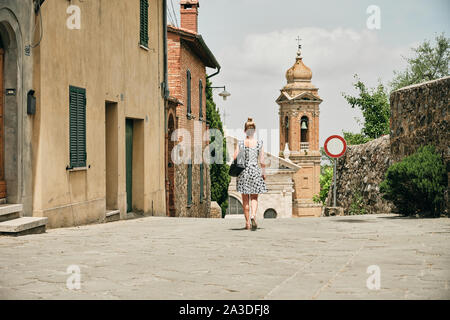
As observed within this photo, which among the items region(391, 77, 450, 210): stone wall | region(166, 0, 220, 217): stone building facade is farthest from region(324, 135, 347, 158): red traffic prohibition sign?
region(166, 0, 220, 217): stone building facade

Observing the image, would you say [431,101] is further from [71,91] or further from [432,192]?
[71,91]

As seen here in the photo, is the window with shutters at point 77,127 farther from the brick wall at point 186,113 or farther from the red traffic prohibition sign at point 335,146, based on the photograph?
the red traffic prohibition sign at point 335,146

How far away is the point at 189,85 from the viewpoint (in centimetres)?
1981

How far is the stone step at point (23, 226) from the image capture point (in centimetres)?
759

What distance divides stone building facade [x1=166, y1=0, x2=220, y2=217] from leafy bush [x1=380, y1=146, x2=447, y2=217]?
719 cm

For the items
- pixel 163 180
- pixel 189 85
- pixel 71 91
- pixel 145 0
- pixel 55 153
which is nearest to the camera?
pixel 55 153

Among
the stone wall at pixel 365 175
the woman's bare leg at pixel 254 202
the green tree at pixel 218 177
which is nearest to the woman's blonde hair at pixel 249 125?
the woman's bare leg at pixel 254 202

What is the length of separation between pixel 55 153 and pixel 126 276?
15.5 feet

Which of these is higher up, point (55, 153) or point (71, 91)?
point (71, 91)

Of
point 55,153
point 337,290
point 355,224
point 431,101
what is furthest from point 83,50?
point 337,290

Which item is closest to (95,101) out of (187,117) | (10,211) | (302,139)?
(10,211)

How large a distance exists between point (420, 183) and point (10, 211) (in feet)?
21.5

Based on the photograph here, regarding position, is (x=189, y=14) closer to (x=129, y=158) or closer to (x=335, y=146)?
(x=335, y=146)

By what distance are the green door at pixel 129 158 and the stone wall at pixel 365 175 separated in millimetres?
5565
